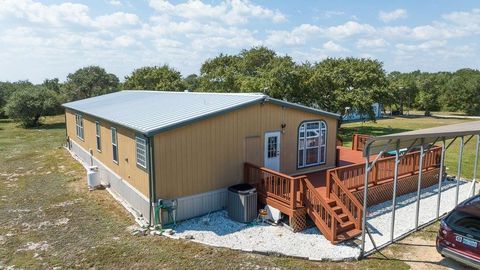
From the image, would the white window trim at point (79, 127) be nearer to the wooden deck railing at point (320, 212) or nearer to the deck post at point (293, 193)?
the deck post at point (293, 193)

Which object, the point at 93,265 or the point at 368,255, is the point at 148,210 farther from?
the point at 368,255

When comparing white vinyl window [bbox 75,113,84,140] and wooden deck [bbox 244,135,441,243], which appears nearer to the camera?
wooden deck [bbox 244,135,441,243]

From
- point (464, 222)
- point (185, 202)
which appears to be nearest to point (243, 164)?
point (185, 202)

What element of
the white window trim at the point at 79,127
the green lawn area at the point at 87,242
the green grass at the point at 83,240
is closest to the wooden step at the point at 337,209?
the green lawn area at the point at 87,242

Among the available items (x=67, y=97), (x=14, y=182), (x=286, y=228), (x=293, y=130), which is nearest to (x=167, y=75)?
(x=67, y=97)

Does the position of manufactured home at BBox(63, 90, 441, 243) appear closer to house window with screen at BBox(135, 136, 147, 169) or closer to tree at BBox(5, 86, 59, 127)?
house window with screen at BBox(135, 136, 147, 169)

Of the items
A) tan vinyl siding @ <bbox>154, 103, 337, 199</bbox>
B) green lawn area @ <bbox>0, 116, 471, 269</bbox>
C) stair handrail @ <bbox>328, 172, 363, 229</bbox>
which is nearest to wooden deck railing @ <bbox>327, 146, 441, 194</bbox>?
stair handrail @ <bbox>328, 172, 363, 229</bbox>
